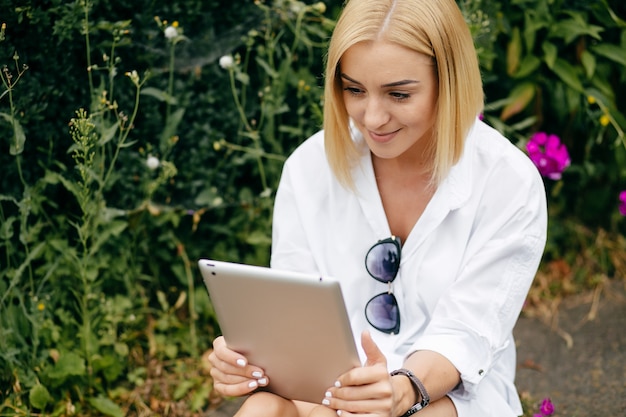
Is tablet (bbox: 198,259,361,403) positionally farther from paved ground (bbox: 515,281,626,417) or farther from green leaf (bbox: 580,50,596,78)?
green leaf (bbox: 580,50,596,78)

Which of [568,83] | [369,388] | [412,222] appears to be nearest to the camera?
Answer: [369,388]

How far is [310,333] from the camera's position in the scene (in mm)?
1730

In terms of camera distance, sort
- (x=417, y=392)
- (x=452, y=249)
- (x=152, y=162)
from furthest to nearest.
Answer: (x=152, y=162) → (x=452, y=249) → (x=417, y=392)

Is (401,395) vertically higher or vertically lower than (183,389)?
higher

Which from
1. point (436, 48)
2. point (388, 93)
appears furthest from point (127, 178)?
point (436, 48)

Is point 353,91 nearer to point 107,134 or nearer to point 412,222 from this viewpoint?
point 412,222

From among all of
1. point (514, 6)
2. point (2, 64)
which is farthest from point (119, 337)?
point (514, 6)

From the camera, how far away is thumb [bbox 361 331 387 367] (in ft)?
5.54

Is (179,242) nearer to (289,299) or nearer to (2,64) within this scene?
(2,64)

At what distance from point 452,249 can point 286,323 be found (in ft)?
1.68

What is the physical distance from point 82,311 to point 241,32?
1100mm

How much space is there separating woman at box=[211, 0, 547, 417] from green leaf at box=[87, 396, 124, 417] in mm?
756

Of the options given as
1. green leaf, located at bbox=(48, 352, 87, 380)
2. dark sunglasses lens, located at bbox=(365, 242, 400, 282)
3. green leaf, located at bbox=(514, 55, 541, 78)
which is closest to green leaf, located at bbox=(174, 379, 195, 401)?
green leaf, located at bbox=(48, 352, 87, 380)

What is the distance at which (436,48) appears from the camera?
1.89 metres
